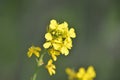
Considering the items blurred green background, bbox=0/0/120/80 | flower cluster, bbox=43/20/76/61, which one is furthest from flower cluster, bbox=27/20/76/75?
blurred green background, bbox=0/0/120/80

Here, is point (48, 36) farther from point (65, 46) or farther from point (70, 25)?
point (70, 25)

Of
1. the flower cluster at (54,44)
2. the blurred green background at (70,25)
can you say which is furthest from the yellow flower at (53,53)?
the blurred green background at (70,25)

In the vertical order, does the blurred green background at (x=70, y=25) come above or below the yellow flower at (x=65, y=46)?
above

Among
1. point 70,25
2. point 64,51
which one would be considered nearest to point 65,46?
point 64,51

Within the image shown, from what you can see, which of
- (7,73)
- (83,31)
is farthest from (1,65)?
(83,31)

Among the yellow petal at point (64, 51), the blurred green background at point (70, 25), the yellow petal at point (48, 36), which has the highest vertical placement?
the blurred green background at point (70, 25)

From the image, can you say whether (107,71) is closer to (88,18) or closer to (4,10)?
(88,18)

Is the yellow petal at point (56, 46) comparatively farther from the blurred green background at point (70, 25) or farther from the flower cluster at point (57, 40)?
the blurred green background at point (70, 25)
